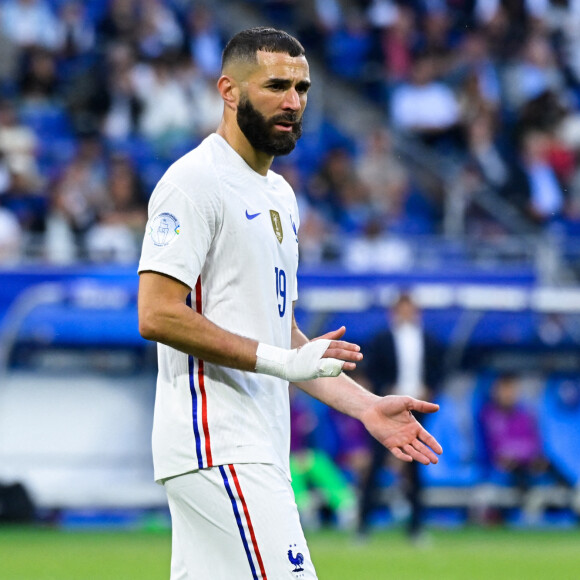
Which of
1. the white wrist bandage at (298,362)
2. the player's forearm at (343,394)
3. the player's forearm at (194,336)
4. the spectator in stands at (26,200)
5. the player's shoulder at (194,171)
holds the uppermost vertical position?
the spectator in stands at (26,200)

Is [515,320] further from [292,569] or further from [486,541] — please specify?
[292,569]

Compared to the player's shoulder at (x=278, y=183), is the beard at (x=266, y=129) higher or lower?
higher

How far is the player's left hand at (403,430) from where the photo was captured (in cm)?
466

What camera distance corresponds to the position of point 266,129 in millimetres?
4867

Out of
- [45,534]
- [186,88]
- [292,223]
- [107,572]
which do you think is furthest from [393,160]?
[292,223]

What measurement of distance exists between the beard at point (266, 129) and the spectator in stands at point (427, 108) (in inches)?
567

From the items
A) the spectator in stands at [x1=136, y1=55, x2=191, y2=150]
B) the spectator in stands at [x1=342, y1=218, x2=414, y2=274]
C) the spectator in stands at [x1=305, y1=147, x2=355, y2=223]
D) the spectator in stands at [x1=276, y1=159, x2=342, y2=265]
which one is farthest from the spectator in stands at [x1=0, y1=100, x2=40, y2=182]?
the spectator in stands at [x1=342, y1=218, x2=414, y2=274]

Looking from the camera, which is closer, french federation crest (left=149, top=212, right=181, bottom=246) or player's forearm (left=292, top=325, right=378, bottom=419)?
french federation crest (left=149, top=212, right=181, bottom=246)

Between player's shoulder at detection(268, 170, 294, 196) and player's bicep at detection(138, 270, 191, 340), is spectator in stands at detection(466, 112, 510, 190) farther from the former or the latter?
player's bicep at detection(138, 270, 191, 340)

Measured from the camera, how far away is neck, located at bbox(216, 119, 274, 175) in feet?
16.2

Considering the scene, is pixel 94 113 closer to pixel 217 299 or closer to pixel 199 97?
pixel 199 97

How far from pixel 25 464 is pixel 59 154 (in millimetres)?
4347

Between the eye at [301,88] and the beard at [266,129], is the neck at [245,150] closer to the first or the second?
the beard at [266,129]

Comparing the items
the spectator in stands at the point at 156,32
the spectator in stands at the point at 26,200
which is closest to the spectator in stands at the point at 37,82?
the spectator in stands at the point at 156,32
